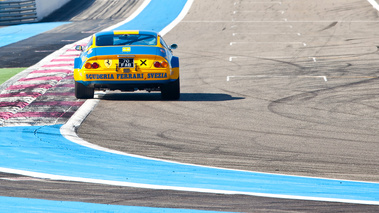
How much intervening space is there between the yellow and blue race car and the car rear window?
0.13 meters

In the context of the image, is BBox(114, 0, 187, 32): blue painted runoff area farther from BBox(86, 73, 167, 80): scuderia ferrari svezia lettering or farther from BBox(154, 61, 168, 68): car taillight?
BBox(86, 73, 167, 80): scuderia ferrari svezia lettering

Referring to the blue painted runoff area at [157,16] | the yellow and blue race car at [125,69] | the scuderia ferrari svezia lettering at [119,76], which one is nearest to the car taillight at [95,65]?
the yellow and blue race car at [125,69]

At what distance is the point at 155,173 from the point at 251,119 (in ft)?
13.6

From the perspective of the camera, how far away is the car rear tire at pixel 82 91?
1225cm

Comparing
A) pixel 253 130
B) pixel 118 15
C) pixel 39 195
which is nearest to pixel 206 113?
pixel 253 130

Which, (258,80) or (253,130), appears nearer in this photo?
(253,130)

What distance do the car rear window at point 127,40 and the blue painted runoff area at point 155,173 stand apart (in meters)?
4.29

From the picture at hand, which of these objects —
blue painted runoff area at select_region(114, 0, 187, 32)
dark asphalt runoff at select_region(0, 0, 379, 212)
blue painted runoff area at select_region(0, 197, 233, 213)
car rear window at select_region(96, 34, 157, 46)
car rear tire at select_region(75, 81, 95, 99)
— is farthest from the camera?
blue painted runoff area at select_region(114, 0, 187, 32)

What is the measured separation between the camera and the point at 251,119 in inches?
423

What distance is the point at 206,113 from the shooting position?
11.3 metres

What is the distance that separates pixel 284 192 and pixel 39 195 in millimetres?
2274

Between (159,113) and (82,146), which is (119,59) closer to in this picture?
(159,113)

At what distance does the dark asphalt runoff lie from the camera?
19.6 ft

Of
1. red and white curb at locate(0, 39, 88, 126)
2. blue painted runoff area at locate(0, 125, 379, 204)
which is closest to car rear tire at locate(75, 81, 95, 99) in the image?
red and white curb at locate(0, 39, 88, 126)
